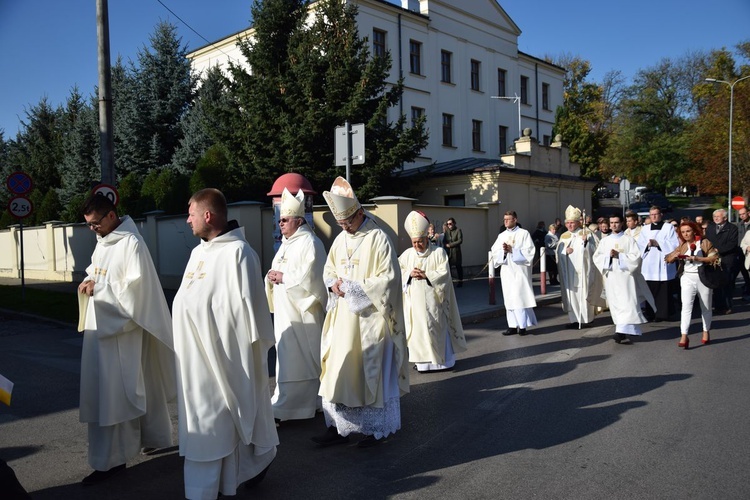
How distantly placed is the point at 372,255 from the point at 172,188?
16714 millimetres

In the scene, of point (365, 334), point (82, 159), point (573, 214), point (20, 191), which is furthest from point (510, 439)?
point (82, 159)

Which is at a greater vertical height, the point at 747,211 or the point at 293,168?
the point at 293,168

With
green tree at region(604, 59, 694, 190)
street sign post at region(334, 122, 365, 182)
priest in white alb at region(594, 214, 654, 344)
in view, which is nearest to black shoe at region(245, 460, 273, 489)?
street sign post at region(334, 122, 365, 182)

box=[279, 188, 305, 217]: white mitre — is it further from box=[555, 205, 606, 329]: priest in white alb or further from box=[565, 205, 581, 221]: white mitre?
box=[565, 205, 581, 221]: white mitre

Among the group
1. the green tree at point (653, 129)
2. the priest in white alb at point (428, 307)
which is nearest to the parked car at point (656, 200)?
the green tree at point (653, 129)

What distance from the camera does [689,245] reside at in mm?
9250

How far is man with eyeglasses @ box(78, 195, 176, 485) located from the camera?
4598 mm

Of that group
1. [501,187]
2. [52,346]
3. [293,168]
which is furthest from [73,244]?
[501,187]

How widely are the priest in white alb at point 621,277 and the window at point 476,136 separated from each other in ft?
87.4

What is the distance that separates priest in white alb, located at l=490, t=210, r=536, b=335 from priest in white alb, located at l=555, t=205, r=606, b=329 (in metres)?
0.92

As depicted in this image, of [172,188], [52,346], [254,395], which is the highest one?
[172,188]

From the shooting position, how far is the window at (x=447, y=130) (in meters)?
34.8

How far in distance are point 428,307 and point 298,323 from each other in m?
2.55

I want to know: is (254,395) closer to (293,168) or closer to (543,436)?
(543,436)
